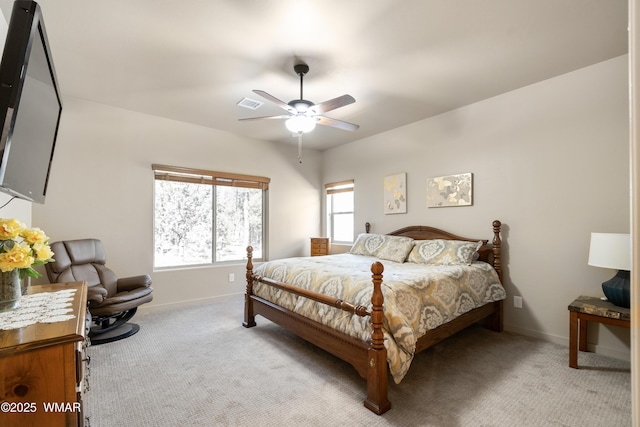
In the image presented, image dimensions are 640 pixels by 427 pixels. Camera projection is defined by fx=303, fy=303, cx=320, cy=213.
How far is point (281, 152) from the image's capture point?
17.6ft

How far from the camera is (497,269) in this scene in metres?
3.34

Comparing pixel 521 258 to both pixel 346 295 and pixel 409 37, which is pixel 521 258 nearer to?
pixel 346 295

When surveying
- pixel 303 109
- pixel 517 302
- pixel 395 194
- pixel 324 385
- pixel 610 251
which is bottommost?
pixel 324 385

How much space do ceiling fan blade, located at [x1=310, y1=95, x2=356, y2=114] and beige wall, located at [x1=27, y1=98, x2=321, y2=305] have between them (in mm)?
2395

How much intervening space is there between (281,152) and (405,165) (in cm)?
218

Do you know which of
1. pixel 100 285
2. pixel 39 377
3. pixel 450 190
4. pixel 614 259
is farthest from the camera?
pixel 450 190

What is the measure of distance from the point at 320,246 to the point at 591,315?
3.58m

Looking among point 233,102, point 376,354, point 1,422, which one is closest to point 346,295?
point 376,354

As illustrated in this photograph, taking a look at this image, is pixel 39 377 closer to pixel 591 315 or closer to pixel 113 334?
pixel 113 334

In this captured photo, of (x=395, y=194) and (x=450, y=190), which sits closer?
(x=450, y=190)

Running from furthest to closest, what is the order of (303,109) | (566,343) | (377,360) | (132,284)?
(132,284) < (566,343) < (303,109) < (377,360)

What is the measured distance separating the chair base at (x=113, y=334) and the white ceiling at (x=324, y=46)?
2587 millimetres

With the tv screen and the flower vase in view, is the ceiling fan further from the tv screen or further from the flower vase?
the flower vase

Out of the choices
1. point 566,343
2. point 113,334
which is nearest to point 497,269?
point 566,343
